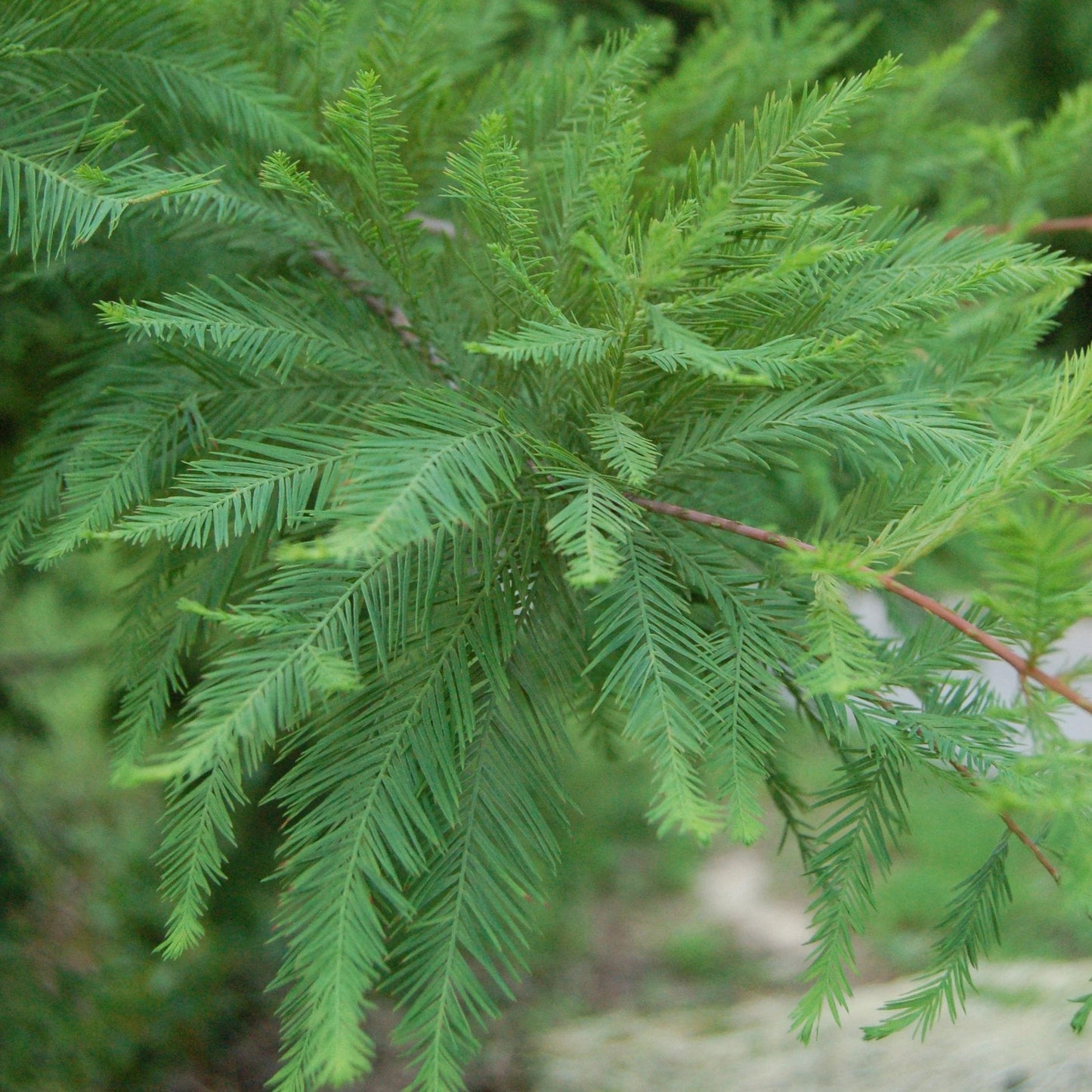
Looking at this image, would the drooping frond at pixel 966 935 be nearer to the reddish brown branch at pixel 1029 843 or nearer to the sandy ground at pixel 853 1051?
the reddish brown branch at pixel 1029 843

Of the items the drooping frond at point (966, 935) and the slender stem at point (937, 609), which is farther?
the drooping frond at point (966, 935)

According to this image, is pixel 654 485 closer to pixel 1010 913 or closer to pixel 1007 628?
pixel 1007 628

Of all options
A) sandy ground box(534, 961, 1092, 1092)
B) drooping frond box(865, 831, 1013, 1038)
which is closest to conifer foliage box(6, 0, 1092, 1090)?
drooping frond box(865, 831, 1013, 1038)

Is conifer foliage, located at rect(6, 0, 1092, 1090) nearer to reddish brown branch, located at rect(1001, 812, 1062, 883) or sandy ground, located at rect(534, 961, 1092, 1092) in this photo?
reddish brown branch, located at rect(1001, 812, 1062, 883)

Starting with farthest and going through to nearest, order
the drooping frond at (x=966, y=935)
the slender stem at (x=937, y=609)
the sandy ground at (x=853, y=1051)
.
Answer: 1. the sandy ground at (x=853, y=1051)
2. the drooping frond at (x=966, y=935)
3. the slender stem at (x=937, y=609)

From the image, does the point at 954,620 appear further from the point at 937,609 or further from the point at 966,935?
the point at 966,935

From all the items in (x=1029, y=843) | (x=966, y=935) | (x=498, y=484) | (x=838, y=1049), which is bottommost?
(x=838, y=1049)

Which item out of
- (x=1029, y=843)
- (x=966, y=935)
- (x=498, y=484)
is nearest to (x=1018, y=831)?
(x=1029, y=843)

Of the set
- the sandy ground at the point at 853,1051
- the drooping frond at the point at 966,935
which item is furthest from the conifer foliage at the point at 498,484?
the sandy ground at the point at 853,1051

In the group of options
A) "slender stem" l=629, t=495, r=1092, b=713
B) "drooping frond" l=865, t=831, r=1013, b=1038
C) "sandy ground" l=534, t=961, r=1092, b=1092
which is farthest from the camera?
"sandy ground" l=534, t=961, r=1092, b=1092
